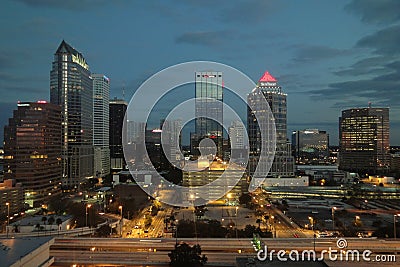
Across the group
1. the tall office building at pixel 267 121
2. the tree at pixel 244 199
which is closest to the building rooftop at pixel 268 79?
the tall office building at pixel 267 121

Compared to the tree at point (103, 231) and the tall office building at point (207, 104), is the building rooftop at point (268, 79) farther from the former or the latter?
the tree at point (103, 231)

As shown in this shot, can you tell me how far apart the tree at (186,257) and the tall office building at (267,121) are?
13.8 metres

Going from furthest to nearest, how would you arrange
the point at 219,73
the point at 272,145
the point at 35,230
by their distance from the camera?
the point at 219,73, the point at 272,145, the point at 35,230

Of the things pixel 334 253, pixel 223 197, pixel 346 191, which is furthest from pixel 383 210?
pixel 334 253

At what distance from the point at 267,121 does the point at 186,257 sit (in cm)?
1561

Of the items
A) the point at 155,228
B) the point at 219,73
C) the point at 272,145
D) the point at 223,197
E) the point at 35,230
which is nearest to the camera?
the point at 35,230

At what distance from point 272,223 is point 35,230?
19.2 ft

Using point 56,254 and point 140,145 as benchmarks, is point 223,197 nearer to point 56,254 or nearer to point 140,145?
point 56,254

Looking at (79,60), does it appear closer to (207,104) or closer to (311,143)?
(207,104)

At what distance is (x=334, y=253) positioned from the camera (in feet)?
17.4

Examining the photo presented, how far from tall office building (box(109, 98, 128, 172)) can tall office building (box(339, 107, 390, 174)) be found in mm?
18552

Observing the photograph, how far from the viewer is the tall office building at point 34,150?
1372 centimetres

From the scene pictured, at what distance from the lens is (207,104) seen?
20875mm

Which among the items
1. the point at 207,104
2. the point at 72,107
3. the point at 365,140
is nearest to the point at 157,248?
the point at 207,104
